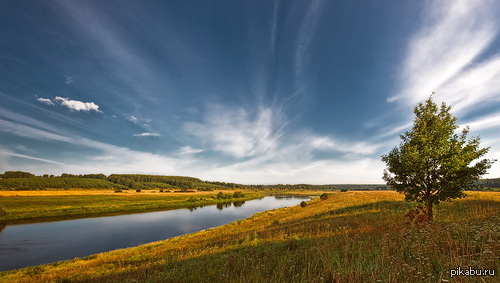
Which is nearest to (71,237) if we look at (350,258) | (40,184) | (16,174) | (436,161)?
(350,258)

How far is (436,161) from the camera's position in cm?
1184

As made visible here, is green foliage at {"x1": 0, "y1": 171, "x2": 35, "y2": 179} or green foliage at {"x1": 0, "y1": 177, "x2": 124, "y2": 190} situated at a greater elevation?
green foliage at {"x1": 0, "y1": 171, "x2": 35, "y2": 179}

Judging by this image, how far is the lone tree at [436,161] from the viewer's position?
1122 cm

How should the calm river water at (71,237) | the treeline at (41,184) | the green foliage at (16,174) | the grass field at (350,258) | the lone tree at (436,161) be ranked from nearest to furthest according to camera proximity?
the grass field at (350,258), the lone tree at (436,161), the calm river water at (71,237), the treeline at (41,184), the green foliage at (16,174)

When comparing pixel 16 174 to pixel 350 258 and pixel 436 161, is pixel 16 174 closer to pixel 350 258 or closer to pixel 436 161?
pixel 350 258

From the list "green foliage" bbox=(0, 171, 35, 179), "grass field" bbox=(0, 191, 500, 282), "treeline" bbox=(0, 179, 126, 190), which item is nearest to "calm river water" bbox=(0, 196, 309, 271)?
"grass field" bbox=(0, 191, 500, 282)

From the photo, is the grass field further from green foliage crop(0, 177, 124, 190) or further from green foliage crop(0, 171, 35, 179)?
green foliage crop(0, 171, 35, 179)

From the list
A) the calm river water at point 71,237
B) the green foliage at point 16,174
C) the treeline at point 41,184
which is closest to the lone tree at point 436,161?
the calm river water at point 71,237

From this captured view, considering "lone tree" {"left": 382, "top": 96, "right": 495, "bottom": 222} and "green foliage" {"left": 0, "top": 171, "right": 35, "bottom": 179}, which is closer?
"lone tree" {"left": 382, "top": 96, "right": 495, "bottom": 222}

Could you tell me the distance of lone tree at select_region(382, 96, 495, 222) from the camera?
11.2m

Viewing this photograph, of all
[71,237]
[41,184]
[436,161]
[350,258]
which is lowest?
[71,237]

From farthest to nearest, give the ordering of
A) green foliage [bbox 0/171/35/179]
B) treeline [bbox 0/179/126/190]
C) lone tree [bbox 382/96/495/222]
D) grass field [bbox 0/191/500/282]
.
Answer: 1. green foliage [bbox 0/171/35/179]
2. treeline [bbox 0/179/126/190]
3. lone tree [bbox 382/96/495/222]
4. grass field [bbox 0/191/500/282]

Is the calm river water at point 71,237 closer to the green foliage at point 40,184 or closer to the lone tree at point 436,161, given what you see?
the lone tree at point 436,161

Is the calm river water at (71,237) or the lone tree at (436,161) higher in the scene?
the lone tree at (436,161)
